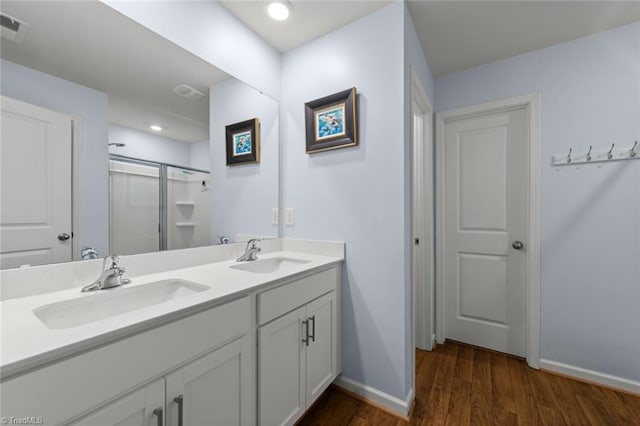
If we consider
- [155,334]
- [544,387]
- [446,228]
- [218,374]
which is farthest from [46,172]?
[544,387]

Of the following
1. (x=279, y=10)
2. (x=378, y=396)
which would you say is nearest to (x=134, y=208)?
(x=279, y=10)

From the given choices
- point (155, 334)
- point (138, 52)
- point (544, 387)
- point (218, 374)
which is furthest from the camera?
point (544, 387)

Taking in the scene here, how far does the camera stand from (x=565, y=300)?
6.10 ft

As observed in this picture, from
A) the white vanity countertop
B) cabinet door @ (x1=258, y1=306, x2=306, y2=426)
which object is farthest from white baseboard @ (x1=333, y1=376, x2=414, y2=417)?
the white vanity countertop

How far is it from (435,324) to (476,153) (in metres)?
1.54

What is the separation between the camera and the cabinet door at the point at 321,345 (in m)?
1.39

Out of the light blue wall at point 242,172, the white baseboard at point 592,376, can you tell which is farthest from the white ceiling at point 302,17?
the white baseboard at point 592,376

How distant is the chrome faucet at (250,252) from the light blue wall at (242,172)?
122 millimetres

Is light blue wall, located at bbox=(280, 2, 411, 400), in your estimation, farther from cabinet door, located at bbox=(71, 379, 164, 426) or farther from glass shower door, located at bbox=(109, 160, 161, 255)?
cabinet door, located at bbox=(71, 379, 164, 426)

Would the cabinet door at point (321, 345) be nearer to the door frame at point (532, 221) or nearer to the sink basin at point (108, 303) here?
the sink basin at point (108, 303)

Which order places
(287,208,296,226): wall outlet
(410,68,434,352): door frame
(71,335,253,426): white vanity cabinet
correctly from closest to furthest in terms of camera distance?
(71,335,253,426): white vanity cabinet → (287,208,296,226): wall outlet → (410,68,434,352): door frame

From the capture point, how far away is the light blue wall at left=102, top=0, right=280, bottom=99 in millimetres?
1230

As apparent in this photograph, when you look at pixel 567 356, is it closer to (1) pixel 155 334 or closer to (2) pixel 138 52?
(1) pixel 155 334

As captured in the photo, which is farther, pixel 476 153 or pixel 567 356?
pixel 476 153
